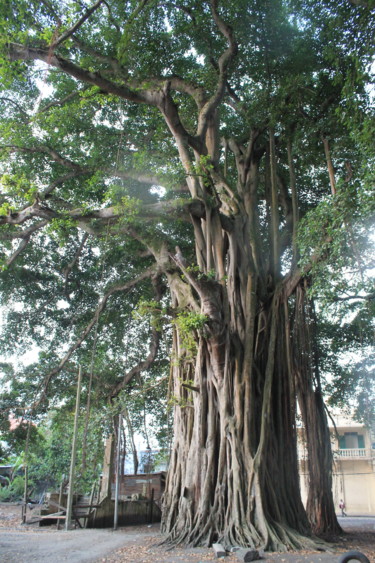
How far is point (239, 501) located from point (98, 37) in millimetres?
8440

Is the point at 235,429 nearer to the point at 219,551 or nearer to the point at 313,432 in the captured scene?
the point at 219,551

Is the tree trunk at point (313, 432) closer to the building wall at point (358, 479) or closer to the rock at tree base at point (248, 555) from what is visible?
the rock at tree base at point (248, 555)

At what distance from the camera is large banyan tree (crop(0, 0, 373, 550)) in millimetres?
6070

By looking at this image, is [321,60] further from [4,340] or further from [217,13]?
[4,340]

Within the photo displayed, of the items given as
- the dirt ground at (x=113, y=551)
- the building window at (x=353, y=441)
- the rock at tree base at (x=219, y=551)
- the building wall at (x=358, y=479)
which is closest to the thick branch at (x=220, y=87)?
the rock at tree base at (x=219, y=551)

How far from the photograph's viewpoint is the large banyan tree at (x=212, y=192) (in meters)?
6.07

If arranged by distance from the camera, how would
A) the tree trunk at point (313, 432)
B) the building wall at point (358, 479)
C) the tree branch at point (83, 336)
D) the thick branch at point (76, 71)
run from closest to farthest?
the thick branch at point (76, 71), the tree trunk at point (313, 432), the tree branch at point (83, 336), the building wall at point (358, 479)

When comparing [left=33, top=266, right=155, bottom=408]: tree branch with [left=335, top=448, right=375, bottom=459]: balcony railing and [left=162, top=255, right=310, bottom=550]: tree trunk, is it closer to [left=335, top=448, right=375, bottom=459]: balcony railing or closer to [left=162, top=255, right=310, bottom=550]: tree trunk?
[left=162, top=255, right=310, bottom=550]: tree trunk

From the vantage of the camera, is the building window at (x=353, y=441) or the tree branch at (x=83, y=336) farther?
the building window at (x=353, y=441)

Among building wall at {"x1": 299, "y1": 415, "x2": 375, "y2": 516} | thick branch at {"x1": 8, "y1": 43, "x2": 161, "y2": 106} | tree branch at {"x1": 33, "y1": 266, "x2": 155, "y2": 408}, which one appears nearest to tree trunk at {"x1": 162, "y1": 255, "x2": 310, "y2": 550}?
tree branch at {"x1": 33, "y1": 266, "x2": 155, "y2": 408}

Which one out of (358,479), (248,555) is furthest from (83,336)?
(358,479)

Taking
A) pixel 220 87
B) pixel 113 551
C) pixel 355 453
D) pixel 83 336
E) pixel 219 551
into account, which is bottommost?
pixel 113 551

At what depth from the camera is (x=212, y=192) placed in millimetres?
7664

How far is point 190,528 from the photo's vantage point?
6047mm
